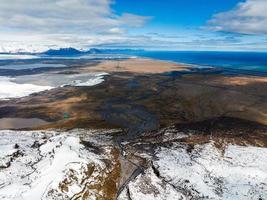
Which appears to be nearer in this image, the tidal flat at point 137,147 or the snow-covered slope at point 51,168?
the snow-covered slope at point 51,168

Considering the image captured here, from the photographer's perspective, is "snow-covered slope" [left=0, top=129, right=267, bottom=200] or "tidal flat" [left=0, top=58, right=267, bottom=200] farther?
"tidal flat" [left=0, top=58, right=267, bottom=200]

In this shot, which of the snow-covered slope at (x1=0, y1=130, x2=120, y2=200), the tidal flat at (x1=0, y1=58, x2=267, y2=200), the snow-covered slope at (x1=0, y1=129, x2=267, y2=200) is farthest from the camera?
the tidal flat at (x1=0, y1=58, x2=267, y2=200)

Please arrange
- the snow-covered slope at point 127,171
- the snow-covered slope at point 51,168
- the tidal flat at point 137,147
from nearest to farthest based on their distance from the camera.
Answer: the snow-covered slope at point 51,168, the snow-covered slope at point 127,171, the tidal flat at point 137,147

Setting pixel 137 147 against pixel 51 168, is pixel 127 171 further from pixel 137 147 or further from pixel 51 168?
pixel 51 168

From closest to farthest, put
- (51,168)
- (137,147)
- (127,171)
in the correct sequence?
(51,168)
(127,171)
(137,147)

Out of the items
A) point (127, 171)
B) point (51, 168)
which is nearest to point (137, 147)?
point (127, 171)

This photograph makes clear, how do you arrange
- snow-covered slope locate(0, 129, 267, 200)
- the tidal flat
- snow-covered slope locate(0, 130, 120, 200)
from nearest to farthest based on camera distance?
snow-covered slope locate(0, 130, 120, 200)
snow-covered slope locate(0, 129, 267, 200)
the tidal flat

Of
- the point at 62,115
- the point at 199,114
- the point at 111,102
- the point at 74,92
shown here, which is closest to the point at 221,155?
the point at 199,114

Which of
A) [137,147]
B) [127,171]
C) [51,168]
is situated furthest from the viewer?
[137,147]

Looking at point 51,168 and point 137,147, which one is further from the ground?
point 51,168

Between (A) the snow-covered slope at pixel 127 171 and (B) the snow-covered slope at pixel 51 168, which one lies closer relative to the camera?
(B) the snow-covered slope at pixel 51 168

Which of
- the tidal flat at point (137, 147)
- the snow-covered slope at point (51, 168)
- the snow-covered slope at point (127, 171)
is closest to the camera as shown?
the snow-covered slope at point (51, 168)

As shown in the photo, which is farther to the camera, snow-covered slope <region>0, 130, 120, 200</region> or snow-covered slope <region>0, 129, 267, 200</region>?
snow-covered slope <region>0, 129, 267, 200</region>
